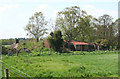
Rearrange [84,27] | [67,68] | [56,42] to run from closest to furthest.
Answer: [67,68] < [56,42] < [84,27]

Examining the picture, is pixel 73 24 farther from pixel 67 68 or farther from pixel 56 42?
pixel 67 68

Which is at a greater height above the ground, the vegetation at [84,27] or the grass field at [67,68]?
the vegetation at [84,27]

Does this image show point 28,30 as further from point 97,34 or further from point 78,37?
point 97,34

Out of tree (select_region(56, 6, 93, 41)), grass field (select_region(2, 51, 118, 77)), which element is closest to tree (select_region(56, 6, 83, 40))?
tree (select_region(56, 6, 93, 41))

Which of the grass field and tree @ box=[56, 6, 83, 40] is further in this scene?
tree @ box=[56, 6, 83, 40]

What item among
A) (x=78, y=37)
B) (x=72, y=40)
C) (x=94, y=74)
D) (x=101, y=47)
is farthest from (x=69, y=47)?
(x=94, y=74)

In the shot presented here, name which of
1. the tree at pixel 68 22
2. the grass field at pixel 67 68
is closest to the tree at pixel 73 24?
the tree at pixel 68 22

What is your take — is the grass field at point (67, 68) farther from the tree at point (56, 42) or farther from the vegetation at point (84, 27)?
the vegetation at point (84, 27)

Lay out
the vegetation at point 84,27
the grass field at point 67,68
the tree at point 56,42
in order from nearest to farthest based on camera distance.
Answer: the grass field at point 67,68 → the tree at point 56,42 → the vegetation at point 84,27

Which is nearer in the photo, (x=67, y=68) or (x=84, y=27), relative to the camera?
(x=67, y=68)

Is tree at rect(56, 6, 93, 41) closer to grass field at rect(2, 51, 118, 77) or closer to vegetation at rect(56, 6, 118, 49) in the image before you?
vegetation at rect(56, 6, 118, 49)

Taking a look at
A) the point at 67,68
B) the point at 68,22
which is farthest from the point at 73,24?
the point at 67,68

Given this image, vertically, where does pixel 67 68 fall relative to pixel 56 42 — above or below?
below

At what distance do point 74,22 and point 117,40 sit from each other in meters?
16.3
